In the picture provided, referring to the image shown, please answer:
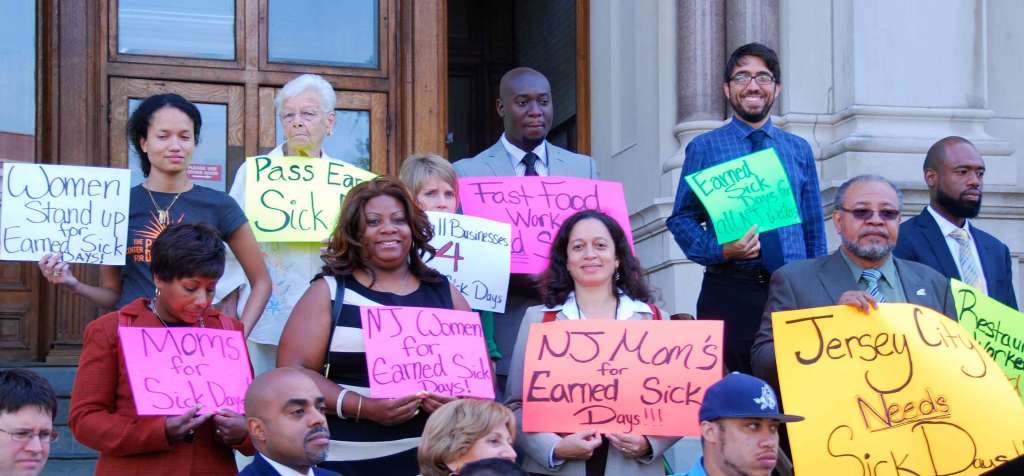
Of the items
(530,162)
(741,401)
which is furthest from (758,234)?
(741,401)

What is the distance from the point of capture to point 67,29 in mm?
9086

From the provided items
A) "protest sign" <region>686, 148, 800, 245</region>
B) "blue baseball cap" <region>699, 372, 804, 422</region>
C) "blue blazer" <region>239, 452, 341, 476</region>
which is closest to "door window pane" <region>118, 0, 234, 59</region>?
"protest sign" <region>686, 148, 800, 245</region>

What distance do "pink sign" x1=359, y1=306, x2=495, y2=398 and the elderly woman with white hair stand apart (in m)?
1.00

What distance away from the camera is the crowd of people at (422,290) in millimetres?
4684

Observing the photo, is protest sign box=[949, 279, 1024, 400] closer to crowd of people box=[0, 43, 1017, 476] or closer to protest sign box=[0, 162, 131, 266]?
crowd of people box=[0, 43, 1017, 476]

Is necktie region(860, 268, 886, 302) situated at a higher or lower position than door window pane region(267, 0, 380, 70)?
lower

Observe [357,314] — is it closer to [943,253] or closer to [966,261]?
[943,253]

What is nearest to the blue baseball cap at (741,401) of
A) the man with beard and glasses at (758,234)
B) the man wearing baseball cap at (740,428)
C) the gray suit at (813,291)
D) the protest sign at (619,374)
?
the man wearing baseball cap at (740,428)

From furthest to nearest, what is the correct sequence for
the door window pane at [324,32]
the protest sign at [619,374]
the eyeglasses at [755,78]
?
the door window pane at [324,32] → the eyeglasses at [755,78] → the protest sign at [619,374]

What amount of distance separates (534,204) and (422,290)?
97 cm

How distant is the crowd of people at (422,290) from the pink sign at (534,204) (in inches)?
4.3

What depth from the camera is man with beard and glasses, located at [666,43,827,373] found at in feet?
19.7

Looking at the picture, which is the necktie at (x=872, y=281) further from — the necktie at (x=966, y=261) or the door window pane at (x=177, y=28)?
the door window pane at (x=177, y=28)

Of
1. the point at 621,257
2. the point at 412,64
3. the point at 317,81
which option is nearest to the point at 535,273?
the point at 621,257
